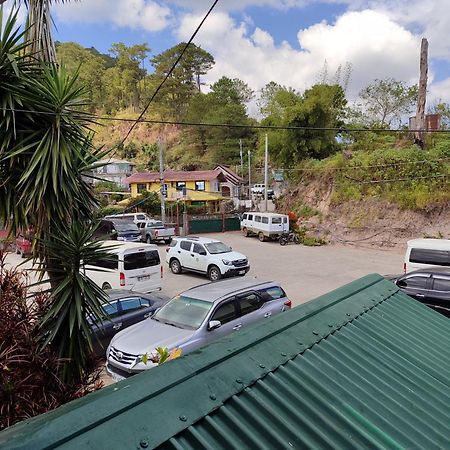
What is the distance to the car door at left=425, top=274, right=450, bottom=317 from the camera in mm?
10867

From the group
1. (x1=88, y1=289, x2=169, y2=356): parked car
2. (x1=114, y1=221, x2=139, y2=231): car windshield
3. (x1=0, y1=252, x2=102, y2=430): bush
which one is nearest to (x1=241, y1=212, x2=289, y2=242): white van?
(x1=114, y1=221, x2=139, y2=231): car windshield

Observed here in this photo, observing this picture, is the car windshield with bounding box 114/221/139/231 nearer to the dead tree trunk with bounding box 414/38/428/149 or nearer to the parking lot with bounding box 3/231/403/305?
the parking lot with bounding box 3/231/403/305

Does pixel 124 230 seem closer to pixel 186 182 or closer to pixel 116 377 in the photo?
pixel 116 377

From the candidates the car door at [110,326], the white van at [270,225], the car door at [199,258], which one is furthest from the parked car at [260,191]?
the car door at [110,326]

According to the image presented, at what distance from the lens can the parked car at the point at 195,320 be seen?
7.36 meters

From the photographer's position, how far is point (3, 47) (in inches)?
193

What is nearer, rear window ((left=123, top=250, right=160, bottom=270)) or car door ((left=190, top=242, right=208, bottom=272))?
rear window ((left=123, top=250, right=160, bottom=270))

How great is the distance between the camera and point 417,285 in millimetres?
11492

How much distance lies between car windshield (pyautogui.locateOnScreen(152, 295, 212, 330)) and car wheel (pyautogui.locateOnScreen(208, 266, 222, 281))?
7742 mm

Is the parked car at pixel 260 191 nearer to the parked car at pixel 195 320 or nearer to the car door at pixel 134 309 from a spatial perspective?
the car door at pixel 134 309

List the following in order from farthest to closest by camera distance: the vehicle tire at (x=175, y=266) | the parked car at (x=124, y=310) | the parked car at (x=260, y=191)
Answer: the parked car at (x=260, y=191), the vehicle tire at (x=175, y=266), the parked car at (x=124, y=310)

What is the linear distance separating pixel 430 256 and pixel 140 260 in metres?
10.4

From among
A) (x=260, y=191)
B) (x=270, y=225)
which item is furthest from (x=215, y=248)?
(x=260, y=191)

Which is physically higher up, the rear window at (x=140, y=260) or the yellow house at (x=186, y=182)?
the yellow house at (x=186, y=182)
